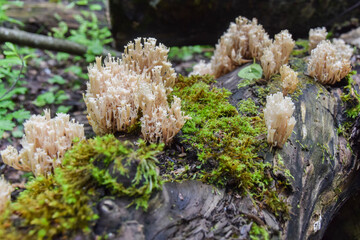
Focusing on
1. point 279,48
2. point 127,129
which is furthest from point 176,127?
point 279,48

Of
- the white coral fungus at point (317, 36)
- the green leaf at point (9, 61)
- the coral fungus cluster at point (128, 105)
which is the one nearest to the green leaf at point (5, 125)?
the green leaf at point (9, 61)

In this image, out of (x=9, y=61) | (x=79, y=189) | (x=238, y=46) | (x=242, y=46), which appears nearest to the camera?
(x=79, y=189)

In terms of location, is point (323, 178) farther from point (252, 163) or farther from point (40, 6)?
point (40, 6)

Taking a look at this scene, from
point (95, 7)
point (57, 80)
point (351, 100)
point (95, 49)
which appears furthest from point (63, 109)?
point (351, 100)

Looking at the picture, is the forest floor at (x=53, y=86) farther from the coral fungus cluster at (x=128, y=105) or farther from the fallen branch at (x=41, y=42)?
the coral fungus cluster at (x=128, y=105)

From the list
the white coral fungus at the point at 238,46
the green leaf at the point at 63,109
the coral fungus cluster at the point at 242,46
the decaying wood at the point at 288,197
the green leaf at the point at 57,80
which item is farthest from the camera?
the green leaf at the point at 57,80

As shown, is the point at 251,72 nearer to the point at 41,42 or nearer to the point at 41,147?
the point at 41,147

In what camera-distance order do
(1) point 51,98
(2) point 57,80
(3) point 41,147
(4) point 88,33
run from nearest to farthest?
(3) point 41,147, (1) point 51,98, (2) point 57,80, (4) point 88,33
